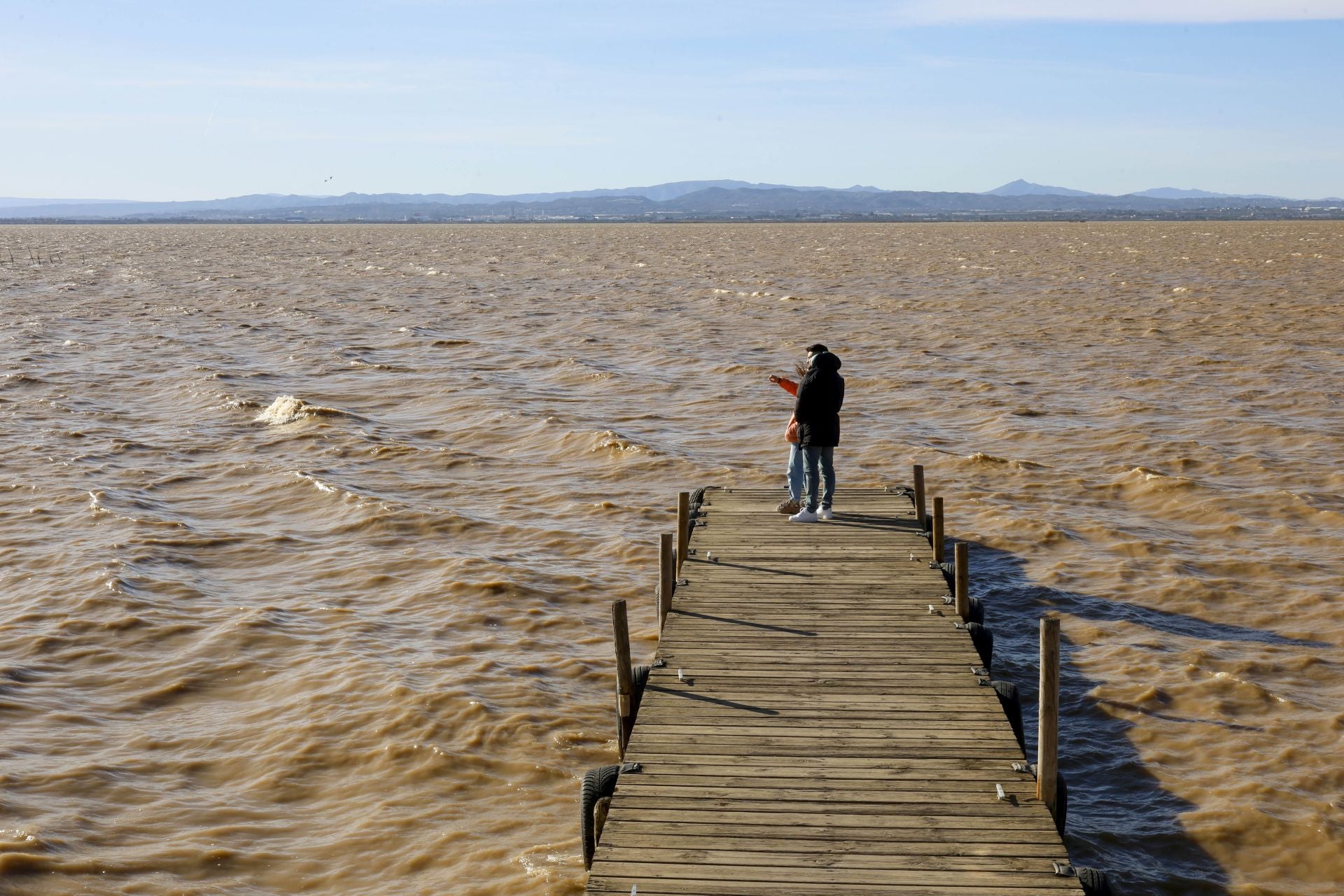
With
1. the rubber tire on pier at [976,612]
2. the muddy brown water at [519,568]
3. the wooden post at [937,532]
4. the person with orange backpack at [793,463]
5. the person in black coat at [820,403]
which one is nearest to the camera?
the muddy brown water at [519,568]

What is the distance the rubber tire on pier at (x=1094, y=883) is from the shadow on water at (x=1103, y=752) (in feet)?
5.38

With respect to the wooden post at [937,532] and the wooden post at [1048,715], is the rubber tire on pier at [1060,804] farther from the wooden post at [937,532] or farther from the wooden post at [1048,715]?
the wooden post at [937,532]

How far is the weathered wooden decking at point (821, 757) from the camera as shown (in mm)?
7031

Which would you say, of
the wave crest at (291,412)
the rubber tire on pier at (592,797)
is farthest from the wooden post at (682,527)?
the wave crest at (291,412)

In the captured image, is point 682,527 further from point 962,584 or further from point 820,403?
point 962,584

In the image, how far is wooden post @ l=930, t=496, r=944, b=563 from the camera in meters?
13.4

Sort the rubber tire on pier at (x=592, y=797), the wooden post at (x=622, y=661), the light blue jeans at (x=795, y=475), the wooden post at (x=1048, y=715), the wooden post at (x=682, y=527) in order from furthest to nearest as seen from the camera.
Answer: the light blue jeans at (x=795, y=475)
the wooden post at (x=682, y=527)
the wooden post at (x=622, y=661)
the rubber tire on pier at (x=592, y=797)
the wooden post at (x=1048, y=715)

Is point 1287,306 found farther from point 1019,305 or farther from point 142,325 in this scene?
point 142,325

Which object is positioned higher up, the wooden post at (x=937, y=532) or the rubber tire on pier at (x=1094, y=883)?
the wooden post at (x=937, y=532)

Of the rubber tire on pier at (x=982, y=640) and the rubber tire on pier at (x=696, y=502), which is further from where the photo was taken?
the rubber tire on pier at (x=696, y=502)

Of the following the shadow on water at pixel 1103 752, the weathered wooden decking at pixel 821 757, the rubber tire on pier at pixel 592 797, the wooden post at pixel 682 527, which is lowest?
the shadow on water at pixel 1103 752

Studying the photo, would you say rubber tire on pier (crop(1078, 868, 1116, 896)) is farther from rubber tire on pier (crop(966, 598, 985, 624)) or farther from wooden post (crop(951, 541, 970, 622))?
rubber tire on pier (crop(966, 598, 985, 624))

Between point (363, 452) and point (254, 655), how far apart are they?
982cm

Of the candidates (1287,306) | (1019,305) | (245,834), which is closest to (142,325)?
(1019,305)
